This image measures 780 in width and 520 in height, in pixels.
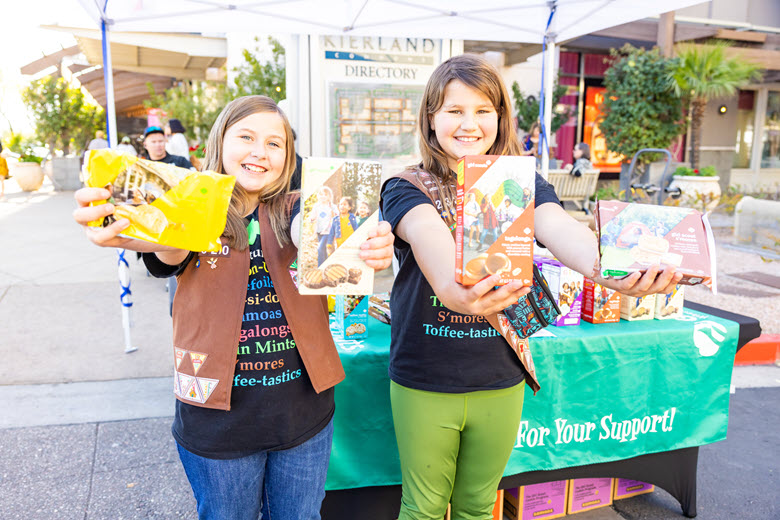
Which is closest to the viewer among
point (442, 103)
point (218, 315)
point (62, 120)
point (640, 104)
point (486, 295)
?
point (486, 295)

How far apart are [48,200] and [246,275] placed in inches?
641

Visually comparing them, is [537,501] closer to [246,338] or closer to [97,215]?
[246,338]

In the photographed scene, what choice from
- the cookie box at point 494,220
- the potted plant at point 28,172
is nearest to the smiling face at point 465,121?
the cookie box at point 494,220

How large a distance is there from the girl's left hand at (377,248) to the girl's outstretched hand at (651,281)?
0.53m

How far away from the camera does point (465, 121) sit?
1.59 metres

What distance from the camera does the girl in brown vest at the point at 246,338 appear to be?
150 cm

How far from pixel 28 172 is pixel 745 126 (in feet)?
68.5

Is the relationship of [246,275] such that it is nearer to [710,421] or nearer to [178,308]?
[178,308]

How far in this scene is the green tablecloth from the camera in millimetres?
2209

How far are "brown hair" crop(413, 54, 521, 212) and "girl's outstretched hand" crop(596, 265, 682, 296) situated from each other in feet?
1.71

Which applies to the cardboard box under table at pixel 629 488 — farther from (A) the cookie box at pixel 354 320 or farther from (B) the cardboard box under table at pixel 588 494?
(A) the cookie box at pixel 354 320

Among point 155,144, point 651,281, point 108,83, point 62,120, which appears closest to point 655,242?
point 651,281

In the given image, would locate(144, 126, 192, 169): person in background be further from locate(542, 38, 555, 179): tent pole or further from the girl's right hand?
the girl's right hand

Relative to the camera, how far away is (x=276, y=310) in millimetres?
1541
